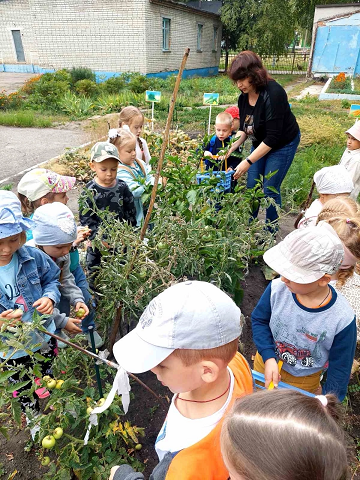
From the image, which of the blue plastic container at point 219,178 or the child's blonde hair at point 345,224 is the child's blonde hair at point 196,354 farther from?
the blue plastic container at point 219,178

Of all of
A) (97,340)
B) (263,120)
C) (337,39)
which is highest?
(337,39)

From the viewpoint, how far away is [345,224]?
2.02m

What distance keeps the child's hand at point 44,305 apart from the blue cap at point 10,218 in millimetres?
348

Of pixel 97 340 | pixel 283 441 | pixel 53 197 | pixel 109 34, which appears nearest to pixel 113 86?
pixel 109 34

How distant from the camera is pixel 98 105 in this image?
12125mm

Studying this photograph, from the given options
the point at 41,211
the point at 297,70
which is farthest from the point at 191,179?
the point at 297,70

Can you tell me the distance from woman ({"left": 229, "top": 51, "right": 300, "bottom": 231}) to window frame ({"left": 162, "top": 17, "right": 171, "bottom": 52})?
699 inches

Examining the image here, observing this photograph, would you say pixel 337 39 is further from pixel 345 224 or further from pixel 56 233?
pixel 56 233

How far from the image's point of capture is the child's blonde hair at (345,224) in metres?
1.98

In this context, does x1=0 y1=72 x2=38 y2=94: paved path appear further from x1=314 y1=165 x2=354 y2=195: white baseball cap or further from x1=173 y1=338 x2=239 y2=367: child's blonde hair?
x1=173 y1=338 x2=239 y2=367: child's blonde hair

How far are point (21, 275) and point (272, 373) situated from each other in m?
1.29

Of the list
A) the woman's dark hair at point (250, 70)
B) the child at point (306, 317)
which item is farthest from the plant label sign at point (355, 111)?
the child at point (306, 317)

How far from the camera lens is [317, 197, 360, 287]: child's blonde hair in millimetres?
1977

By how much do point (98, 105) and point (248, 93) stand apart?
9892 millimetres
